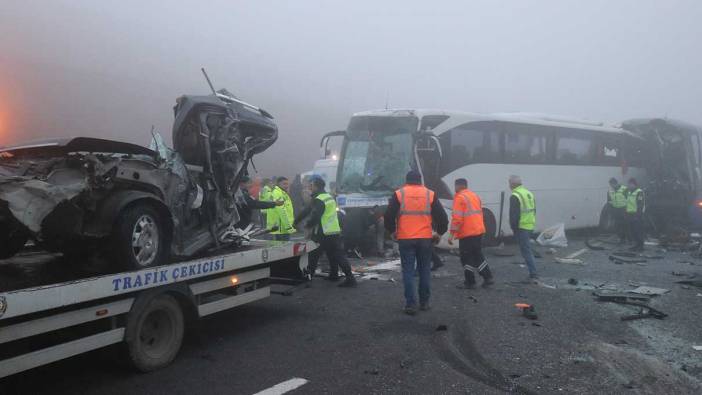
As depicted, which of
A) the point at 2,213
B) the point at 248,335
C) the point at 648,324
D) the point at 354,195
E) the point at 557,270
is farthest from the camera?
the point at 354,195

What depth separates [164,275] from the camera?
14.8ft

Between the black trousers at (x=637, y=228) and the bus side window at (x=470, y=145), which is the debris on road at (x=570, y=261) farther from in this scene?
the bus side window at (x=470, y=145)

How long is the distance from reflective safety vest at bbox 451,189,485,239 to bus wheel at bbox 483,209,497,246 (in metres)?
4.69

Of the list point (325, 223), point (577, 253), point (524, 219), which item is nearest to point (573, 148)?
point (577, 253)

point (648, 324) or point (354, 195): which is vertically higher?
point (354, 195)

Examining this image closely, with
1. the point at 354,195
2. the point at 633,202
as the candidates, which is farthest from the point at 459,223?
the point at 633,202

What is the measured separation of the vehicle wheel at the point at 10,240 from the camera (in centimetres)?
460

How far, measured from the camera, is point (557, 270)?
388 inches

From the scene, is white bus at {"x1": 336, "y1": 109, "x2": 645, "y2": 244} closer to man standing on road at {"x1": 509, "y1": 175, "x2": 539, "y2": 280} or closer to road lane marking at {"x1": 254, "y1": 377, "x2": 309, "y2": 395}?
man standing on road at {"x1": 509, "y1": 175, "x2": 539, "y2": 280}

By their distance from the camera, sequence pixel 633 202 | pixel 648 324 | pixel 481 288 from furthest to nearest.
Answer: pixel 633 202 → pixel 481 288 → pixel 648 324

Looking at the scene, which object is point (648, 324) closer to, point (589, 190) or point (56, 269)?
point (56, 269)

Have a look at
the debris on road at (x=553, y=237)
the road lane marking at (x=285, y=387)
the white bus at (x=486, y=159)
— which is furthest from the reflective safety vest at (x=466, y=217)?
the debris on road at (x=553, y=237)

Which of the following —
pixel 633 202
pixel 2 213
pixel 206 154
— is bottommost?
pixel 633 202

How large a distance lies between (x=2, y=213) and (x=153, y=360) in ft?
5.44
